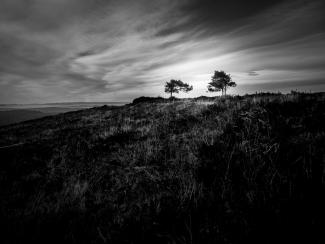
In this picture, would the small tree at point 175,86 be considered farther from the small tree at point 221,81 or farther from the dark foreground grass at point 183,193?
the dark foreground grass at point 183,193

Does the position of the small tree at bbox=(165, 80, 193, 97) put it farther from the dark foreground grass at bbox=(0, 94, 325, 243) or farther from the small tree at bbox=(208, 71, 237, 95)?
the dark foreground grass at bbox=(0, 94, 325, 243)

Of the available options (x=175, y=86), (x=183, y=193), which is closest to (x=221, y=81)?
(x=175, y=86)

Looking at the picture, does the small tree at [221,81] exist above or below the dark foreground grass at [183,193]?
above

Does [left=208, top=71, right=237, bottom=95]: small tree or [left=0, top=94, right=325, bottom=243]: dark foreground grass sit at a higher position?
[left=208, top=71, right=237, bottom=95]: small tree

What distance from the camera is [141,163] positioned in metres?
4.46

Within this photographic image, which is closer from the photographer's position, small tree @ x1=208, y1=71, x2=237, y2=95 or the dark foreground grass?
the dark foreground grass

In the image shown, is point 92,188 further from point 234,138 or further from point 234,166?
point 234,138

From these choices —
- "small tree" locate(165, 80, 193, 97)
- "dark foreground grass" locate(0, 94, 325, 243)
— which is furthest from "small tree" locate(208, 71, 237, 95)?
"dark foreground grass" locate(0, 94, 325, 243)

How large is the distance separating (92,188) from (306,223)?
3.31 m

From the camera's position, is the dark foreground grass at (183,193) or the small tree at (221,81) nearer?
the dark foreground grass at (183,193)

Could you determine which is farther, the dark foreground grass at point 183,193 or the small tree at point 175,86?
the small tree at point 175,86

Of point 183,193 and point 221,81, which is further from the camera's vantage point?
point 221,81

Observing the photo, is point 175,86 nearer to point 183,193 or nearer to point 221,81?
point 221,81

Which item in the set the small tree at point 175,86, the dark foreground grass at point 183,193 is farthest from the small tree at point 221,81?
the dark foreground grass at point 183,193
